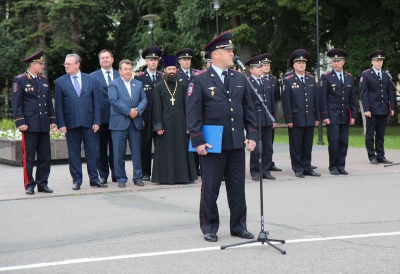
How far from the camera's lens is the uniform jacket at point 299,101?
14016mm

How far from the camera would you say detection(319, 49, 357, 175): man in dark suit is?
1435cm

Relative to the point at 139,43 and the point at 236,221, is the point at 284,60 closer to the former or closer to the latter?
the point at 139,43

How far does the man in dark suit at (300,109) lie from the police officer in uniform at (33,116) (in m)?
4.23

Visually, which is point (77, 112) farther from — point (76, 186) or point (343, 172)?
point (343, 172)

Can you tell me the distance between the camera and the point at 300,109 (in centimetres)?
1402

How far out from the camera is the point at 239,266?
691 cm

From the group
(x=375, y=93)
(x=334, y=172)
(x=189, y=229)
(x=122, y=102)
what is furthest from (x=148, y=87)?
(x=189, y=229)

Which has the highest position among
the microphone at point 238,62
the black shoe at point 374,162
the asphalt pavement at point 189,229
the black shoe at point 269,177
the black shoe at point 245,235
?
the microphone at point 238,62

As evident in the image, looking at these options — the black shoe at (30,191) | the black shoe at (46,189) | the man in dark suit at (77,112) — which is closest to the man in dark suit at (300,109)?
the man in dark suit at (77,112)

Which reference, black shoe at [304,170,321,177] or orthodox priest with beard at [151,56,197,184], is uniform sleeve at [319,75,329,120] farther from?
orthodox priest with beard at [151,56,197,184]

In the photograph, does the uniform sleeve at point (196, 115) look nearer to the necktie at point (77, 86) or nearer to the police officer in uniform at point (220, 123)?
the police officer in uniform at point (220, 123)

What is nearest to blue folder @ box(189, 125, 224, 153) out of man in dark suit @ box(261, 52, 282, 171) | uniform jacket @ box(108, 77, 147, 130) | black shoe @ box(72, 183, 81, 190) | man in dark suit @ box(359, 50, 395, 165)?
uniform jacket @ box(108, 77, 147, 130)

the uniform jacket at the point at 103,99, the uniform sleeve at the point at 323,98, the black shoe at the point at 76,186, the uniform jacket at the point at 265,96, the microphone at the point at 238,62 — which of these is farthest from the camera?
the uniform sleeve at the point at 323,98

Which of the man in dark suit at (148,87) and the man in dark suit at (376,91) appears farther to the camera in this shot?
the man in dark suit at (376,91)
